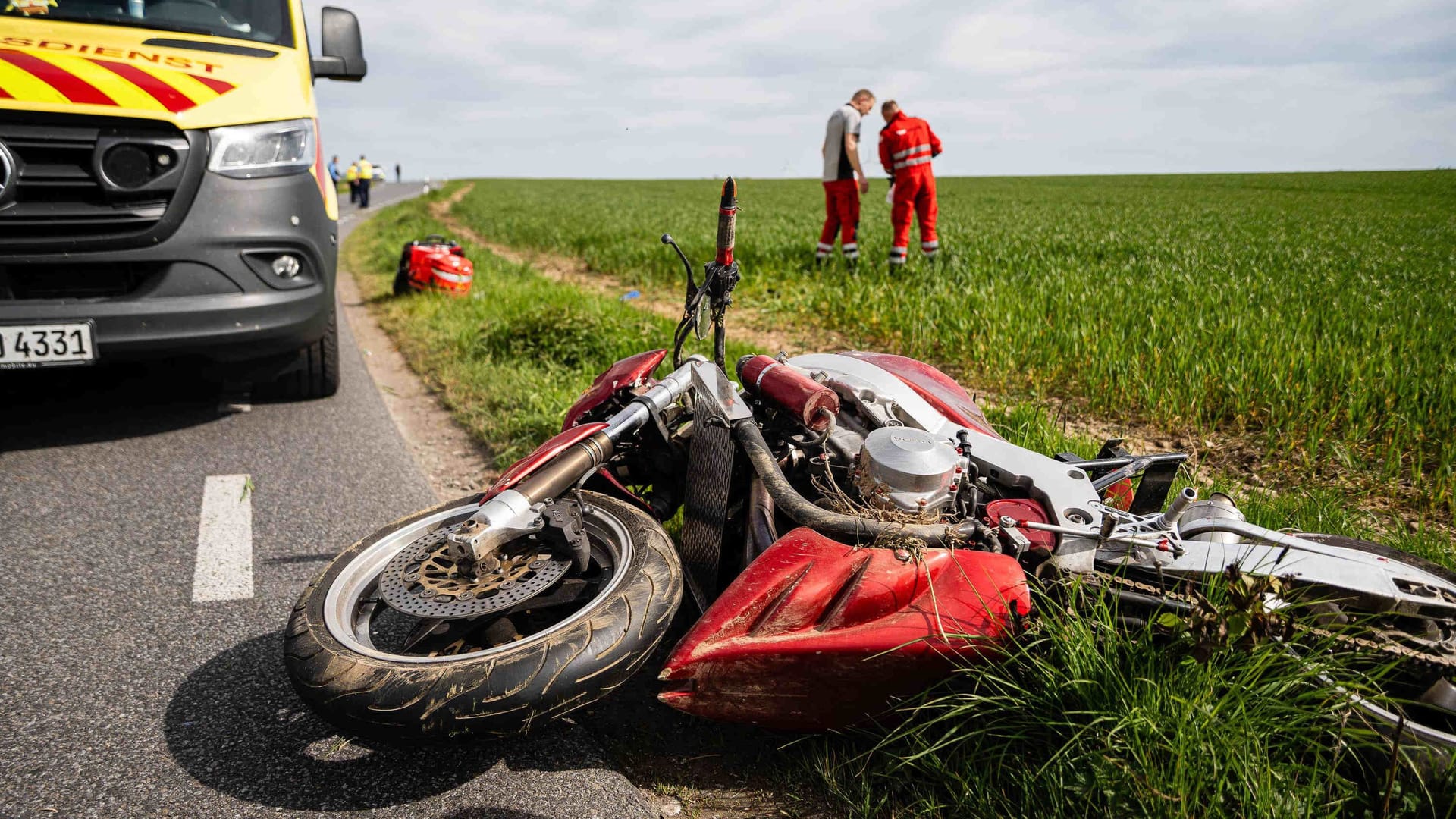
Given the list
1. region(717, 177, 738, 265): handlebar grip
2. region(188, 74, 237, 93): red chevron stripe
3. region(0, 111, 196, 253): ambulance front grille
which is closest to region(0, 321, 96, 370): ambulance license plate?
region(0, 111, 196, 253): ambulance front grille

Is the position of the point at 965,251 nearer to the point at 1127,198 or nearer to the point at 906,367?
the point at 906,367

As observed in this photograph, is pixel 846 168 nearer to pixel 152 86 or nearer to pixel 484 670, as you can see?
pixel 152 86

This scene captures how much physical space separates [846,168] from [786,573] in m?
8.63

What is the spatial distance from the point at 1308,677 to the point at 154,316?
169 inches

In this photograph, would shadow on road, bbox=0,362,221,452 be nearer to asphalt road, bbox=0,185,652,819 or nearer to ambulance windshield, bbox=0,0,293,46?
asphalt road, bbox=0,185,652,819

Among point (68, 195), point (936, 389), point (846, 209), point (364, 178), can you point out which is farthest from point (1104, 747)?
point (364, 178)

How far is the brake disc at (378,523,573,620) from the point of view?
6.00 feet

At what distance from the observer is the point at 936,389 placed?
2.51 meters

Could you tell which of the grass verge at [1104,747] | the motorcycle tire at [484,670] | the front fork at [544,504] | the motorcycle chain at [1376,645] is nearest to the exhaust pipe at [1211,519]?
the motorcycle chain at [1376,645]

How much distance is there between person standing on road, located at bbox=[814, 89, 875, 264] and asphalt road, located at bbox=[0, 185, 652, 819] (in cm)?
671

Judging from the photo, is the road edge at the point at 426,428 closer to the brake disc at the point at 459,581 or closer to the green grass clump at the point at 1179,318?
the brake disc at the point at 459,581

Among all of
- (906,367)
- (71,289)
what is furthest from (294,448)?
(906,367)

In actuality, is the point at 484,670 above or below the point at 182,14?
below

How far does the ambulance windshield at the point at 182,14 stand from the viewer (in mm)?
4324
